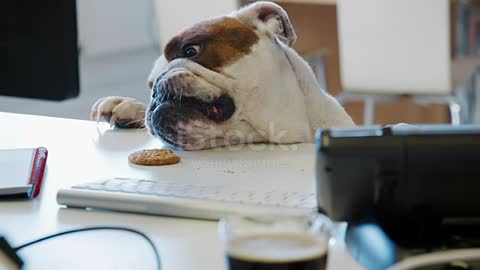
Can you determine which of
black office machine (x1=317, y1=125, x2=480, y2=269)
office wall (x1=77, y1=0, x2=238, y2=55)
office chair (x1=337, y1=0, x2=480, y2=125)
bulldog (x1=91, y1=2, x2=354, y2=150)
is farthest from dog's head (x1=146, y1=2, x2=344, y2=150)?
office chair (x1=337, y1=0, x2=480, y2=125)

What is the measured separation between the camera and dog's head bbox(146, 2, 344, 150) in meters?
1.16

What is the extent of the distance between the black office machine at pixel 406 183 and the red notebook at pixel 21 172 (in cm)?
42

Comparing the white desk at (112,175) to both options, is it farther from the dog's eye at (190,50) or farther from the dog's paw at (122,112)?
the dog's eye at (190,50)

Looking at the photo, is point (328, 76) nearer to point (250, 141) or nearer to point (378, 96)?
point (378, 96)

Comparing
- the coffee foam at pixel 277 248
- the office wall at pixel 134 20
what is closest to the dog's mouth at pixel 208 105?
the coffee foam at pixel 277 248

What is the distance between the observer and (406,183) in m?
0.65

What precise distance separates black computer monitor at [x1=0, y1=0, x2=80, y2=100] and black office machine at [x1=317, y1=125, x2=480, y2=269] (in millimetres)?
418

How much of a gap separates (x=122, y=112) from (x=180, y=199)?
557mm

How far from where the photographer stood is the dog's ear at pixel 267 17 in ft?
3.99

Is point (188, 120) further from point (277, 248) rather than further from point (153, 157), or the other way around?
point (277, 248)

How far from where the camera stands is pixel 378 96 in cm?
291

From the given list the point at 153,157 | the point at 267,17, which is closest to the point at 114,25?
the point at 267,17

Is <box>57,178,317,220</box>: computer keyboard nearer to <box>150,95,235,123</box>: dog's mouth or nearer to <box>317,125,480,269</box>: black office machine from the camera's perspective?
<box>317,125,480,269</box>: black office machine

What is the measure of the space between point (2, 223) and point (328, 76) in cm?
311
